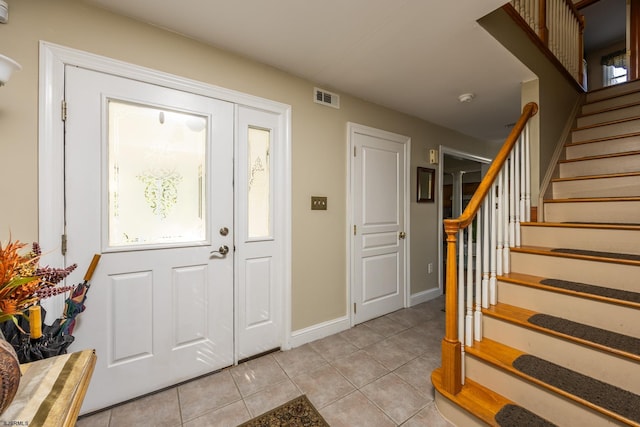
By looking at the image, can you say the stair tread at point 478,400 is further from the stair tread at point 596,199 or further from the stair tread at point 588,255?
the stair tread at point 596,199

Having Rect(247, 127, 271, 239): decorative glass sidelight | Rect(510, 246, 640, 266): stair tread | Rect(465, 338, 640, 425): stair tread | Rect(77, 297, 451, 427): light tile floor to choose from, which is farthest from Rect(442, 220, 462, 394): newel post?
Rect(247, 127, 271, 239): decorative glass sidelight

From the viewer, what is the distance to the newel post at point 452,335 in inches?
58.9

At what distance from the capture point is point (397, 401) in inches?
64.6

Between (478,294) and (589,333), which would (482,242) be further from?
(589,333)

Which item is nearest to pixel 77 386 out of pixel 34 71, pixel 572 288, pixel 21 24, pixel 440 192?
pixel 34 71

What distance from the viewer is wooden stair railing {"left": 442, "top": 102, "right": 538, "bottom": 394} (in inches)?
60.6

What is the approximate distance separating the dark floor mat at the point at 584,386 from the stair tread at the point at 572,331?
0.16 meters

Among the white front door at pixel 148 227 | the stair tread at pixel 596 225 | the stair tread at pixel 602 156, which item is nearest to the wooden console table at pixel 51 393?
the white front door at pixel 148 227

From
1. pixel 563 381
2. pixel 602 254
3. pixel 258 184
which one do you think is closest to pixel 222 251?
pixel 258 184

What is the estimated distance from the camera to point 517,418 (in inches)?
50.0

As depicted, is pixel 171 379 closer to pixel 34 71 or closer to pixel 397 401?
pixel 397 401

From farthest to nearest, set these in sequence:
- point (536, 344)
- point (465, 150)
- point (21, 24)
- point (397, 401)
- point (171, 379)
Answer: point (465, 150), point (171, 379), point (397, 401), point (536, 344), point (21, 24)

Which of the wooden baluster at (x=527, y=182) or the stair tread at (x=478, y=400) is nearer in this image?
the stair tread at (x=478, y=400)

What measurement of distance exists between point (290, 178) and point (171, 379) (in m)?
1.67
